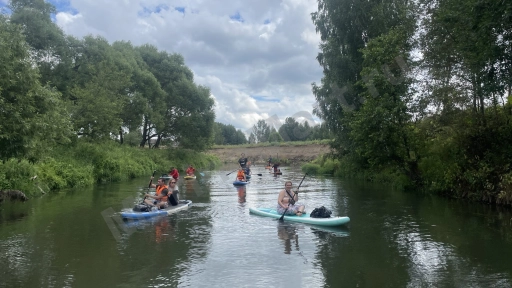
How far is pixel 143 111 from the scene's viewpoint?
36.3 metres

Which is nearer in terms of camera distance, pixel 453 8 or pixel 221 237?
pixel 221 237

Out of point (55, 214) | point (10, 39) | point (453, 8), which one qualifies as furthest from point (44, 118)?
point (453, 8)

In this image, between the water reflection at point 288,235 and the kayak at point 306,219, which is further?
the kayak at point 306,219

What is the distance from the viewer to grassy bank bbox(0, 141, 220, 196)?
53.4 feet

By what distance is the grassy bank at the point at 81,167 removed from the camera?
53.4 feet

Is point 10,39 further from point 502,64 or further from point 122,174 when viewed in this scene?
point 502,64

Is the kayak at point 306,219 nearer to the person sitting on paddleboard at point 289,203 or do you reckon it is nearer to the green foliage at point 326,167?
the person sitting on paddleboard at point 289,203

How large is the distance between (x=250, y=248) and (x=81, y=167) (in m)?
17.1

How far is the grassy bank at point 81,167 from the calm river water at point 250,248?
5.46ft

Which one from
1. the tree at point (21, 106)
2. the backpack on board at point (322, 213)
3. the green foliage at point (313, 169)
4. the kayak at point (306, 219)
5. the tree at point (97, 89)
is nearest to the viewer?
the kayak at point (306, 219)

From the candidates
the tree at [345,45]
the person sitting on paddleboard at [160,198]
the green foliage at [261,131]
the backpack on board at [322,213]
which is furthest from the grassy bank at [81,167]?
the green foliage at [261,131]

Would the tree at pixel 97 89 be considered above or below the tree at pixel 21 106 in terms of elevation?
above

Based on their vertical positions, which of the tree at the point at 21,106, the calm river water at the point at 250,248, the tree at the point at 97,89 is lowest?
the calm river water at the point at 250,248

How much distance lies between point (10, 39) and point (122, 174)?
1359cm
